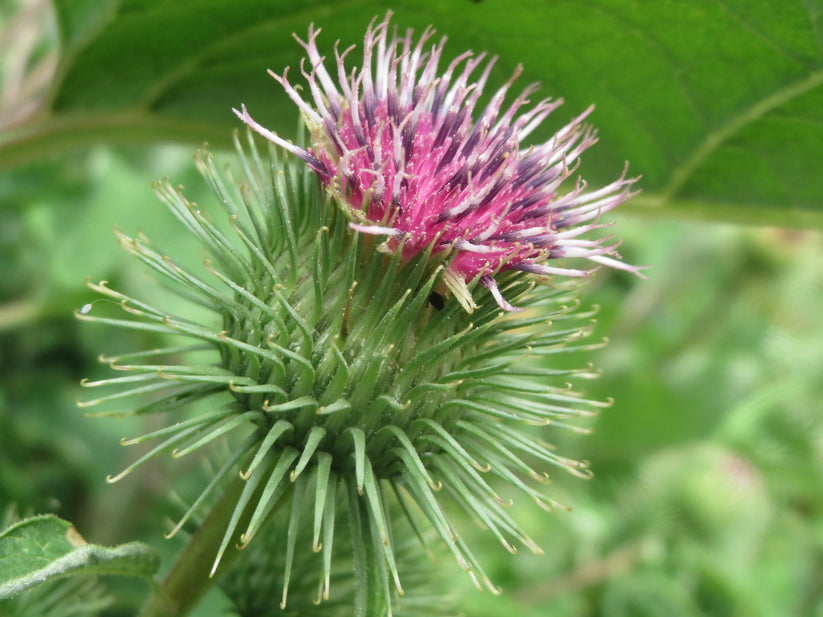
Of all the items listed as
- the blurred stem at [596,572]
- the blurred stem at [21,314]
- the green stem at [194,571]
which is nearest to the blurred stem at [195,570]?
the green stem at [194,571]

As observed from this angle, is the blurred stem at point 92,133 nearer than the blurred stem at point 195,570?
No

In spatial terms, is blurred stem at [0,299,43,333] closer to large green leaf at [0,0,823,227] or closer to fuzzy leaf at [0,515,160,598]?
large green leaf at [0,0,823,227]

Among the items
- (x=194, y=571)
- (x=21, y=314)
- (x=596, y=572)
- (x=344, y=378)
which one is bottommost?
(x=596, y=572)

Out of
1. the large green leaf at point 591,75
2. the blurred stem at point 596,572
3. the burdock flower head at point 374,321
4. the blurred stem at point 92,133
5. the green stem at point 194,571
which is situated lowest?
the blurred stem at point 596,572

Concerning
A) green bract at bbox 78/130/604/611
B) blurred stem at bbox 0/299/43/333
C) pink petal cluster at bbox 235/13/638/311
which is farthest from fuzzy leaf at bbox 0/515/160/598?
blurred stem at bbox 0/299/43/333

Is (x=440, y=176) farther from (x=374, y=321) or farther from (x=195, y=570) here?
(x=195, y=570)

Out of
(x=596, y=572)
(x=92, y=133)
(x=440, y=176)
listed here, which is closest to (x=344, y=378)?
(x=440, y=176)

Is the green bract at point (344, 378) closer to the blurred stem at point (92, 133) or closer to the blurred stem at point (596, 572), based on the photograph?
the blurred stem at point (92, 133)
